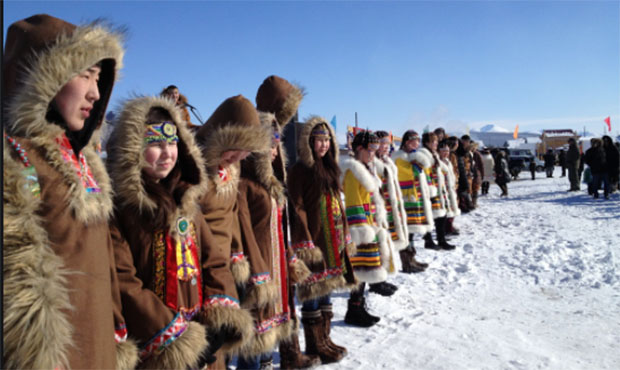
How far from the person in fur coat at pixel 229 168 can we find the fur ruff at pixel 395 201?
2.90m

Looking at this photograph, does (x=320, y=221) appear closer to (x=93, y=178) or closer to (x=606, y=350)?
(x=93, y=178)

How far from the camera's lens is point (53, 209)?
129 centimetres

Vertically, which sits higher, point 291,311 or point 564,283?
point 291,311

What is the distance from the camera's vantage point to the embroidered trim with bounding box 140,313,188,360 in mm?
1688

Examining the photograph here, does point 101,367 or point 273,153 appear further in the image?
point 273,153

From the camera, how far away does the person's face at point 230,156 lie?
255 cm

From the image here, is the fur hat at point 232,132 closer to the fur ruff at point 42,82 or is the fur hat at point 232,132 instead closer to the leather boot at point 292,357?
the fur ruff at point 42,82

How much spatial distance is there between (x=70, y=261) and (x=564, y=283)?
5808 millimetres

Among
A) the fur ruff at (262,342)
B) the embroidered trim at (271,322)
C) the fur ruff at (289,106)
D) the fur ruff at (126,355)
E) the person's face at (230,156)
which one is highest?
the fur ruff at (289,106)

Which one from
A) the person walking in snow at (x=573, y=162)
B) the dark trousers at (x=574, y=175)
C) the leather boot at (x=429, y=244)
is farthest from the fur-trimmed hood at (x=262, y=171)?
the dark trousers at (x=574, y=175)

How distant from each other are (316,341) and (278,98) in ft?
6.89

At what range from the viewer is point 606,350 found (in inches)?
137

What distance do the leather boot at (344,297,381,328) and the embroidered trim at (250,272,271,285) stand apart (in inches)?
71.7

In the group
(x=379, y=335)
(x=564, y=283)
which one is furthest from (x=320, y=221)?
(x=564, y=283)
